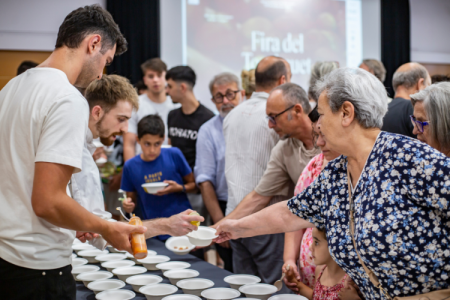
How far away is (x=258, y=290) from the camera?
1729 mm

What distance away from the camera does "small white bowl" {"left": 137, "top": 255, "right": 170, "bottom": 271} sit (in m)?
2.12

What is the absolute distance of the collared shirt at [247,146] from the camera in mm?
2777

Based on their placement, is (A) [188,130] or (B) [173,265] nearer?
(B) [173,265]

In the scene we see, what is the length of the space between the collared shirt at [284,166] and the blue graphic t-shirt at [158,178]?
2.96ft

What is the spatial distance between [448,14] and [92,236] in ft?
28.2

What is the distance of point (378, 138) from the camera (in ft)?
4.29

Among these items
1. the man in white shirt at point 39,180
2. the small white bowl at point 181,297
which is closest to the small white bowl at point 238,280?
the small white bowl at point 181,297

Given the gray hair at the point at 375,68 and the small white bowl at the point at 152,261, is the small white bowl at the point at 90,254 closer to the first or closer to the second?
the small white bowl at the point at 152,261

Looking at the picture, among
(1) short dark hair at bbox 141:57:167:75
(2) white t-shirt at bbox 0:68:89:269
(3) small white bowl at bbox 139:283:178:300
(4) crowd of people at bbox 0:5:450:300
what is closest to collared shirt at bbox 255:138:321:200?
(4) crowd of people at bbox 0:5:450:300

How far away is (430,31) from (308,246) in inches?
301

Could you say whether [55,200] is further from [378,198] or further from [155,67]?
[155,67]

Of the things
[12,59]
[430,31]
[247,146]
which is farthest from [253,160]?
[430,31]

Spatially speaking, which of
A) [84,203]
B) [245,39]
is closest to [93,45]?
[84,203]

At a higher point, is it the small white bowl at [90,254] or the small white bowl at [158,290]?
the small white bowl at [158,290]
